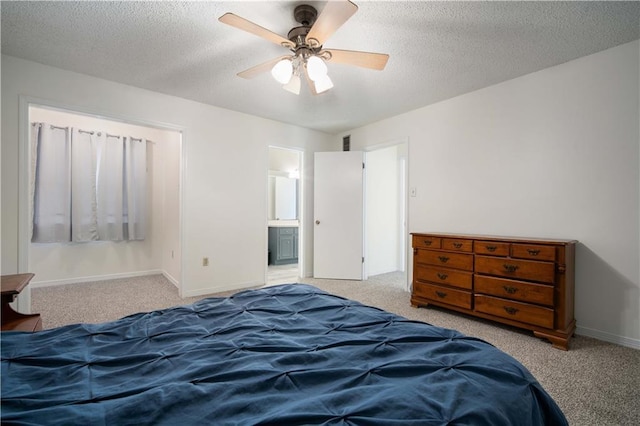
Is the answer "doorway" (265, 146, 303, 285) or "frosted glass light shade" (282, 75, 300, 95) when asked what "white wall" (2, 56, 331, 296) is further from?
"frosted glass light shade" (282, 75, 300, 95)

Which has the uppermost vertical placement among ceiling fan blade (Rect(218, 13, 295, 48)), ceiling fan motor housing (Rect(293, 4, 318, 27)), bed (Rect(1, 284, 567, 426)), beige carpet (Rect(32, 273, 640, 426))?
ceiling fan motor housing (Rect(293, 4, 318, 27))

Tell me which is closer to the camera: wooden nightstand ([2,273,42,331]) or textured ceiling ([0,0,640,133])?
wooden nightstand ([2,273,42,331])

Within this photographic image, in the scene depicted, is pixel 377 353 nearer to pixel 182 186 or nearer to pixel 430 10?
pixel 430 10

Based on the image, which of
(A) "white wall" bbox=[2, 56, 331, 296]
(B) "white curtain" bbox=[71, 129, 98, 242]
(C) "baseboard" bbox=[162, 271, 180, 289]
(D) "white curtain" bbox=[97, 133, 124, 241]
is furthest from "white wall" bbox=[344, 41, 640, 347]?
(B) "white curtain" bbox=[71, 129, 98, 242]

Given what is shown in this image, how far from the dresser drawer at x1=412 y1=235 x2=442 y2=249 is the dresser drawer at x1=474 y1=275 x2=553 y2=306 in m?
0.49

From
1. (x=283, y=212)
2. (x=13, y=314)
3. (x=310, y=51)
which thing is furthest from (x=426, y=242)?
(x=283, y=212)

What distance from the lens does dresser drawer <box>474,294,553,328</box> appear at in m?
2.30

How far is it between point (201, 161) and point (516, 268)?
3.53 m

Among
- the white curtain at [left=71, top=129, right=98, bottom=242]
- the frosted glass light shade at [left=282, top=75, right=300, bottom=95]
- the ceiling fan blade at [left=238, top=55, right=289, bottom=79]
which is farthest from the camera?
the white curtain at [left=71, top=129, right=98, bottom=242]

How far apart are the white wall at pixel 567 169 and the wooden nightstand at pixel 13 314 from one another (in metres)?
3.65

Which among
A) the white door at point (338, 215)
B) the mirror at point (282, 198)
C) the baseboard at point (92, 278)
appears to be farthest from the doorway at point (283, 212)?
the baseboard at point (92, 278)

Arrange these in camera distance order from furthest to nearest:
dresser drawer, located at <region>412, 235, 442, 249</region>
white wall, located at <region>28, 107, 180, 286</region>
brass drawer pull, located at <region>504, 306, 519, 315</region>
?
1. white wall, located at <region>28, 107, 180, 286</region>
2. dresser drawer, located at <region>412, 235, 442, 249</region>
3. brass drawer pull, located at <region>504, 306, 519, 315</region>

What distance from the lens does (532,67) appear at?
2639 millimetres

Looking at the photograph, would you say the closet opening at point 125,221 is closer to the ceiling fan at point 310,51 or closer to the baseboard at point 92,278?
the baseboard at point 92,278
